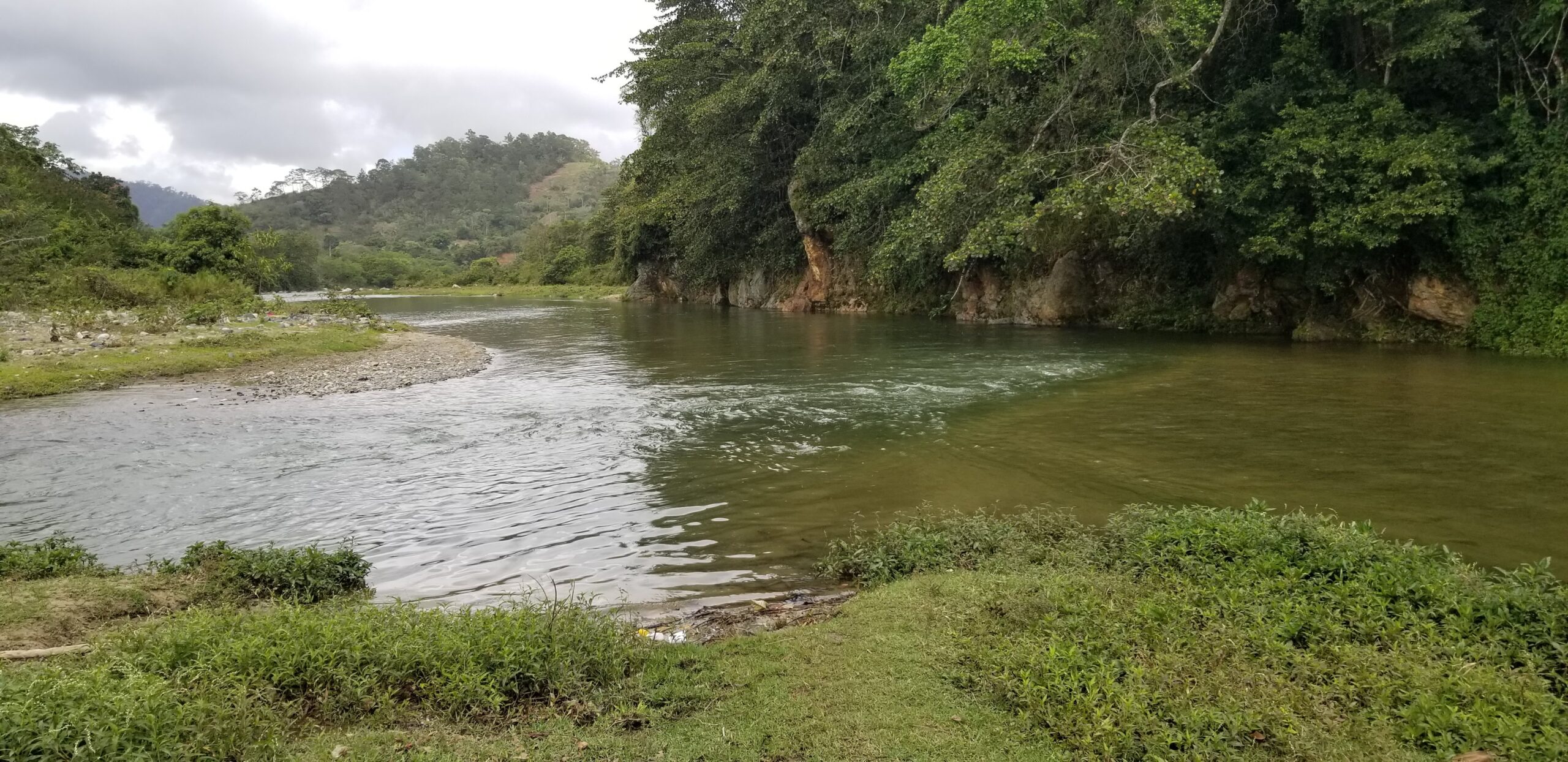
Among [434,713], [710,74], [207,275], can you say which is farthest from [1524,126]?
[207,275]

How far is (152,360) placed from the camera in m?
17.0

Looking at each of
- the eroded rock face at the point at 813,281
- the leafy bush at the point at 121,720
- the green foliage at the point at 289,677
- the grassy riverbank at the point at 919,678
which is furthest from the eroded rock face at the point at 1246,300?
the leafy bush at the point at 121,720

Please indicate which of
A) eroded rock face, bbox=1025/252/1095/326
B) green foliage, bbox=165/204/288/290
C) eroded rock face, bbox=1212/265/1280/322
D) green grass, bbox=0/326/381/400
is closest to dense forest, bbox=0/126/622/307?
green foliage, bbox=165/204/288/290

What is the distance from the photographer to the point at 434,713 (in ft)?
12.6

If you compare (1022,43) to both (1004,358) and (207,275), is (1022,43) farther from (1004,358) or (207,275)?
(207,275)

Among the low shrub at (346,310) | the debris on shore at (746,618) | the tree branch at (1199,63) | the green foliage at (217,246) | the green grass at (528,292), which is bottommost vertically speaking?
the debris on shore at (746,618)

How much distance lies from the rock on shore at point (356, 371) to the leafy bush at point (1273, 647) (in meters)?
14.1

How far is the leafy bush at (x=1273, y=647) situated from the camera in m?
Result: 3.47

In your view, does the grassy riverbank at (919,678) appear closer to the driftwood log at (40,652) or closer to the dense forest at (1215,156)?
the driftwood log at (40,652)

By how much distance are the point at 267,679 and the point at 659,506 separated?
4609 mm

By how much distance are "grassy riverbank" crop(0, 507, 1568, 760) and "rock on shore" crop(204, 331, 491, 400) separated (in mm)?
11044

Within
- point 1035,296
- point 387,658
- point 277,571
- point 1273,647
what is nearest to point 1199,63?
point 1035,296

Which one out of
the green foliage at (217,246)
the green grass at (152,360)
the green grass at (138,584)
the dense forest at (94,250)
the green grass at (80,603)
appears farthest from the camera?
the green foliage at (217,246)

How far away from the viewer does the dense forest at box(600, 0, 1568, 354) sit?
17.4 m
